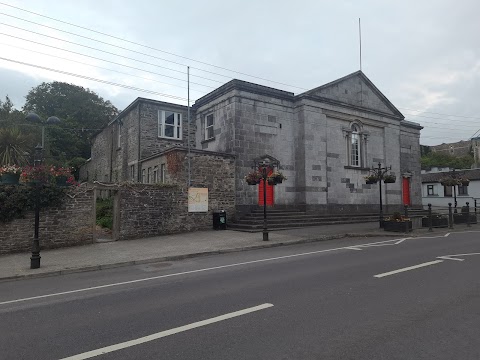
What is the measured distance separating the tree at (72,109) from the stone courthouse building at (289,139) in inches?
633

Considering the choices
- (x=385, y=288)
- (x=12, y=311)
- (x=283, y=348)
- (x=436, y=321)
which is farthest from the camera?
(x=385, y=288)

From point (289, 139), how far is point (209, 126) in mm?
5520

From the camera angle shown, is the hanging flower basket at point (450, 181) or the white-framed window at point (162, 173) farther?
the hanging flower basket at point (450, 181)

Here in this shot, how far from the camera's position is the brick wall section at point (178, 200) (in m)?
16.5

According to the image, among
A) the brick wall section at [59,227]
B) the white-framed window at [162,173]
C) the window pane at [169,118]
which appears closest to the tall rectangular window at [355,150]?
the window pane at [169,118]

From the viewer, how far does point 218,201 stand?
2014 cm

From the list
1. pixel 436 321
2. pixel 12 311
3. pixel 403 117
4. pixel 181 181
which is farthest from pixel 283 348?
pixel 403 117

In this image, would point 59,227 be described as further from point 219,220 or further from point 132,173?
point 132,173

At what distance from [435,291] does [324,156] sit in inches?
722

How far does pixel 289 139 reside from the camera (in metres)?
23.8

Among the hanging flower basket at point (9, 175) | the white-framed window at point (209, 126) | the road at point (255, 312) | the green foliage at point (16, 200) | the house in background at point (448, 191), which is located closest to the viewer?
the road at point (255, 312)

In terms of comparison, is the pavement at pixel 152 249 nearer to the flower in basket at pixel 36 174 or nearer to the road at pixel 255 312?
the road at pixel 255 312

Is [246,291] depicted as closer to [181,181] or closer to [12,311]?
[12,311]

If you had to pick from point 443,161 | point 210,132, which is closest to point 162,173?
point 210,132
